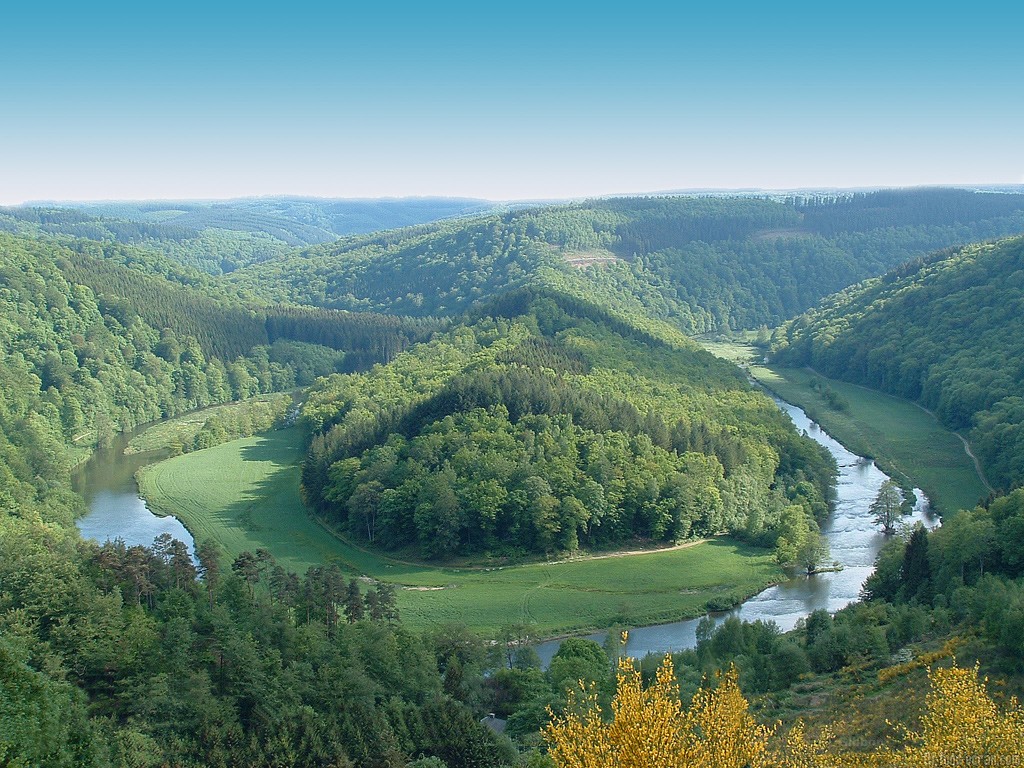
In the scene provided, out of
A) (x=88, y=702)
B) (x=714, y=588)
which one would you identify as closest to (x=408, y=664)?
(x=88, y=702)

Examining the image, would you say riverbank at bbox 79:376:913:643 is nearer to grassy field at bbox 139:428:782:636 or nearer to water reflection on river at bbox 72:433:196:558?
grassy field at bbox 139:428:782:636

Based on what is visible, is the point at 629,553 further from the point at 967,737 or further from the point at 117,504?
the point at 967,737

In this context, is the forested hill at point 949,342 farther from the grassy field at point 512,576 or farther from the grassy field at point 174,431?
the grassy field at point 174,431

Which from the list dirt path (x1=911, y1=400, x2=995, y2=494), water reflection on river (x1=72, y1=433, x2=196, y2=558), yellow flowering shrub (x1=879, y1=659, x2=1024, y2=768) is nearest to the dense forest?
yellow flowering shrub (x1=879, y1=659, x2=1024, y2=768)

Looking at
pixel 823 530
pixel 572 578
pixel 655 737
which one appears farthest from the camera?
pixel 823 530

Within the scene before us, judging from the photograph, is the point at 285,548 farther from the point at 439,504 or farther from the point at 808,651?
the point at 808,651

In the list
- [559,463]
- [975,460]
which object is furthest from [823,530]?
[975,460]

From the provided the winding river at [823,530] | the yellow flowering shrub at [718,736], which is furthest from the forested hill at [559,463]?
the yellow flowering shrub at [718,736]

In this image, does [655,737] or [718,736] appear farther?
[718,736]
